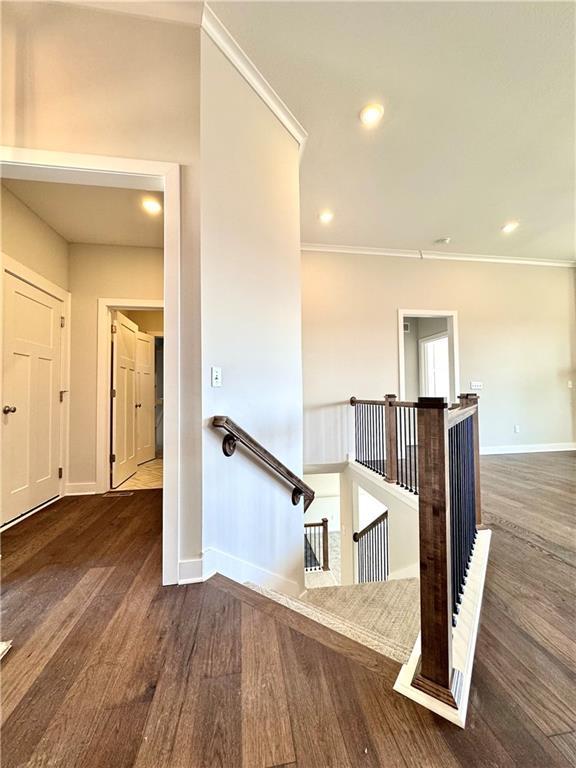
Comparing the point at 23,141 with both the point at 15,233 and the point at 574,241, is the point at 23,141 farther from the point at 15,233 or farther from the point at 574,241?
the point at 574,241

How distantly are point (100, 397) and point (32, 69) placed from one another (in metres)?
2.49

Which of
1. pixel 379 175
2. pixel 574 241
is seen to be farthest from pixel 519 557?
pixel 574 241

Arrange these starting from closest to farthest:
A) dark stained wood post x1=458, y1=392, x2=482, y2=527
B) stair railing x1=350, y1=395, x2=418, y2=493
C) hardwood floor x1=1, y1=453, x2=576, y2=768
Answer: hardwood floor x1=1, y1=453, x2=576, y2=768 → dark stained wood post x1=458, y1=392, x2=482, y2=527 → stair railing x1=350, y1=395, x2=418, y2=493

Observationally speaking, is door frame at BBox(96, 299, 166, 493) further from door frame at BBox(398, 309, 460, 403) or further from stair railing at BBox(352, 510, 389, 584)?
Answer: door frame at BBox(398, 309, 460, 403)

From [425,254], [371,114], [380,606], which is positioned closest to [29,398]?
[380,606]

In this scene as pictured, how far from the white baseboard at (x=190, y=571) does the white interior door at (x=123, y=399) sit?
213 cm

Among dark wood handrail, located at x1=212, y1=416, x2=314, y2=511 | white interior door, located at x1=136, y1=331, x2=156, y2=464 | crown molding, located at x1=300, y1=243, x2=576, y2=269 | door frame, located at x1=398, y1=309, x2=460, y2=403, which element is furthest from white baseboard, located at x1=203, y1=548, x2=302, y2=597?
crown molding, located at x1=300, y1=243, x2=576, y2=269

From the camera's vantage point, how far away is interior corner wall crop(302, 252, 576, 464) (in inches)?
174

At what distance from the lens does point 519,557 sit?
185 centimetres

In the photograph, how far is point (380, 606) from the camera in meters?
1.90

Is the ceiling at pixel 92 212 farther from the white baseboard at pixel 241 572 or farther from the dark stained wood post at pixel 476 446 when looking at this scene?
the dark stained wood post at pixel 476 446

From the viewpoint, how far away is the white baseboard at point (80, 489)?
10.3ft

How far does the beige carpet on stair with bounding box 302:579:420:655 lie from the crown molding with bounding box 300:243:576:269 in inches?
157

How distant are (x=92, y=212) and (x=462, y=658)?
3.77 metres
